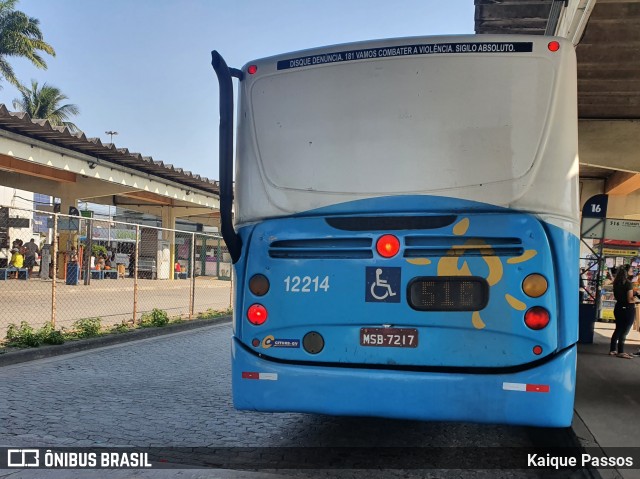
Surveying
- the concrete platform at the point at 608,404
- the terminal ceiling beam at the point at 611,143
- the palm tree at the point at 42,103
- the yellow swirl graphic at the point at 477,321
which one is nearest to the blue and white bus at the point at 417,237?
the yellow swirl graphic at the point at 477,321

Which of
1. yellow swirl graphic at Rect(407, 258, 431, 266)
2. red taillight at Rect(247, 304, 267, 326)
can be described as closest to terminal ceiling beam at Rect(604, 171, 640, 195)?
yellow swirl graphic at Rect(407, 258, 431, 266)

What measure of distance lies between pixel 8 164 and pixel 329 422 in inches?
800

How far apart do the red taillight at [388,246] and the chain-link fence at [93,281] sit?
812 cm

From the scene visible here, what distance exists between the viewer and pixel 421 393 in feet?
13.4

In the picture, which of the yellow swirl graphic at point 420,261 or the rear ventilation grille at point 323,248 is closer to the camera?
the yellow swirl graphic at point 420,261

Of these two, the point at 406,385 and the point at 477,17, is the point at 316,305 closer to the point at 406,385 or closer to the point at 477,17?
the point at 406,385

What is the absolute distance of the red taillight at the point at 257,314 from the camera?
14.7 feet

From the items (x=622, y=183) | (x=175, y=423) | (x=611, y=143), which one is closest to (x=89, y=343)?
(x=175, y=423)

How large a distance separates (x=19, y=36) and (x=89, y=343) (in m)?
28.2

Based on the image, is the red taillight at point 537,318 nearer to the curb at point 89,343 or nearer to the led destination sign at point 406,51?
the led destination sign at point 406,51

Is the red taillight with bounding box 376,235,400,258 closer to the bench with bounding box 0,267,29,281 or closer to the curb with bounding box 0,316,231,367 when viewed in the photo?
the curb with bounding box 0,316,231,367

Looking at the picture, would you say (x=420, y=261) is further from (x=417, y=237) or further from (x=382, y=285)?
(x=382, y=285)

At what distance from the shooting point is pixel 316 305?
14.3ft

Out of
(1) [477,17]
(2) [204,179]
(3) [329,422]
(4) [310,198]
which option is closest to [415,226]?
(4) [310,198]
